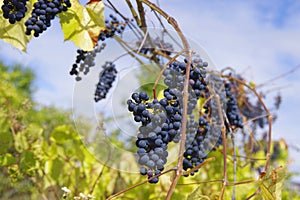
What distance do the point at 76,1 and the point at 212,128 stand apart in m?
0.55

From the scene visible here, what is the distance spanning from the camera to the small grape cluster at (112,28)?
1.36 metres

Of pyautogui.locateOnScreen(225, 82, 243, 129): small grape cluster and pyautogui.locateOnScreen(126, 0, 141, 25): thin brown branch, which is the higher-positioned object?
pyautogui.locateOnScreen(126, 0, 141, 25): thin brown branch

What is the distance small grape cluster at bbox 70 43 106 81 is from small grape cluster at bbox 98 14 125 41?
45 millimetres

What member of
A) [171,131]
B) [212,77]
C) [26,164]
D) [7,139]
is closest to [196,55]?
[171,131]

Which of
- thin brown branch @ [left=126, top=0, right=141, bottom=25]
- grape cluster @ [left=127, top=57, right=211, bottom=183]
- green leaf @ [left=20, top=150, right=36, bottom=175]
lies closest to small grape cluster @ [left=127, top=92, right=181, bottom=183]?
grape cluster @ [left=127, top=57, right=211, bottom=183]

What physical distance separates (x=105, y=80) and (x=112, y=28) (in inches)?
7.0

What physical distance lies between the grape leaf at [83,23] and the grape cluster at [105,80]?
0.70 feet

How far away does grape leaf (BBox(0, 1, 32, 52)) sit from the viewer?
111 centimetres

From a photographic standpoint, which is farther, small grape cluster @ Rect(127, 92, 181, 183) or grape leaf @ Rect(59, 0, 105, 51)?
grape leaf @ Rect(59, 0, 105, 51)

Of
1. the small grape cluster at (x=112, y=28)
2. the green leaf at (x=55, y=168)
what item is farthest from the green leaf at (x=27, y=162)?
the small grape cluster at (x=112, y=28)

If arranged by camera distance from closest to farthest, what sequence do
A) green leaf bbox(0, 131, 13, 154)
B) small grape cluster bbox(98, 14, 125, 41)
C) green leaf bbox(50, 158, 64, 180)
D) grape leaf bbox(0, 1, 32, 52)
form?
grape leaf bbox(0, 1, 32, 52), small grape cluster bbox(98, 14, 125, 41), green leaf bbox(0, 131, 13, 154), green leaf bbox(50, 158, 64, 180)

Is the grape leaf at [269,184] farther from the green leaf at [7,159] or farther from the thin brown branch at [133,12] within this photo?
the green leaf at [7,159]

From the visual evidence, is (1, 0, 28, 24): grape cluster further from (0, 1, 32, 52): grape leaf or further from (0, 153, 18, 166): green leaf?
(0, 153, 18, 166): green leaf

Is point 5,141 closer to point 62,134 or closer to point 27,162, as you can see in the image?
point 27,162
